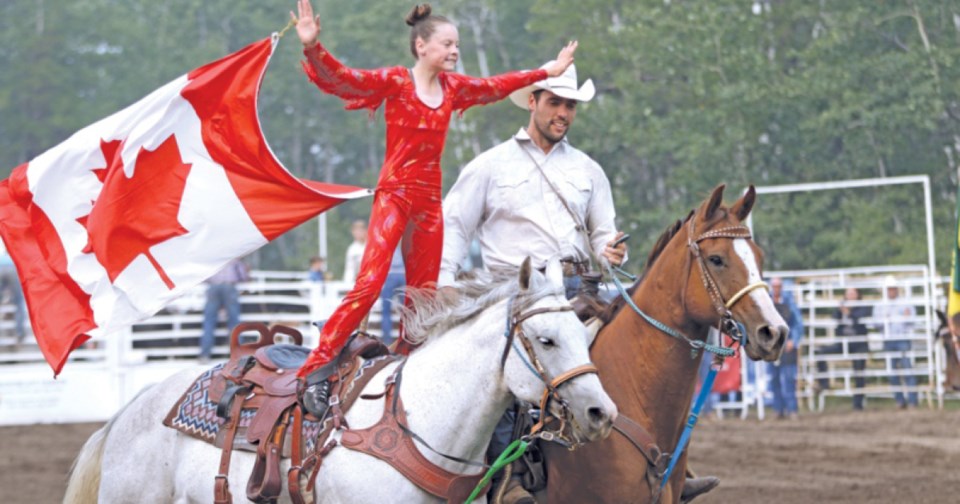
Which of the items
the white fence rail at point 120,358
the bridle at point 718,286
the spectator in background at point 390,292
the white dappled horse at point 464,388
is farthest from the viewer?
the white fence rail at point 120,358

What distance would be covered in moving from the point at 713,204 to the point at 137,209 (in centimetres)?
272

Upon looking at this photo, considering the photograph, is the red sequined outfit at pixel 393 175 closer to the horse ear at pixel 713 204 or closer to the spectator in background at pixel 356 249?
the horse ear at pixel 713 204

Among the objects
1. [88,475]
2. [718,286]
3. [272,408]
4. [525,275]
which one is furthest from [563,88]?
[88,475]

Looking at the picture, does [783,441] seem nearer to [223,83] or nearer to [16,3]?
[223,83]

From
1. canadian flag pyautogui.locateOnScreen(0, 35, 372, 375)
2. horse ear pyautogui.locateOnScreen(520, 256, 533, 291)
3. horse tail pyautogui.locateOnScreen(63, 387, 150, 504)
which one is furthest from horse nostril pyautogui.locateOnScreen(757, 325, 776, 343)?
horse tail pyautogui.locateOnScreen(63, 387, 150, 504)

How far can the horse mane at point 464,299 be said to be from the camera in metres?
5.68

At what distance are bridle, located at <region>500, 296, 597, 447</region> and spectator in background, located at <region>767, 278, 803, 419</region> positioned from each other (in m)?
12.6

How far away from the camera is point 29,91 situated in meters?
51.3

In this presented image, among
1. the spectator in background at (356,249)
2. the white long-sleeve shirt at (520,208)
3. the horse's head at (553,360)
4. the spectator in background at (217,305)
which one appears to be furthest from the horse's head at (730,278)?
the spectator in background at (217,305)

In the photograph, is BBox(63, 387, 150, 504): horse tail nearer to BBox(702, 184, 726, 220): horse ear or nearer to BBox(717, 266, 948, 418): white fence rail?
BBox(702, 184, 726, 220): horse ear

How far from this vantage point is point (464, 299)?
603 cm

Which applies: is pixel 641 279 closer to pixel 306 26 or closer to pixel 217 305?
pixel 306 26

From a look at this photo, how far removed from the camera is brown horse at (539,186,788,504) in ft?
20.4

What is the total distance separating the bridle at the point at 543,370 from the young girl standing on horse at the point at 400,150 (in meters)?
0.82
